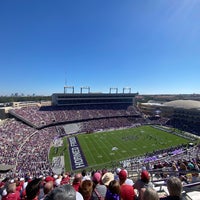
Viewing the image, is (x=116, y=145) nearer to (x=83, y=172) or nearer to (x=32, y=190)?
(x=83, y=172)

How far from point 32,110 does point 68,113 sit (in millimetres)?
12756

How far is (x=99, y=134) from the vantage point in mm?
50812

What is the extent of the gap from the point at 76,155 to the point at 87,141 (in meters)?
9.26

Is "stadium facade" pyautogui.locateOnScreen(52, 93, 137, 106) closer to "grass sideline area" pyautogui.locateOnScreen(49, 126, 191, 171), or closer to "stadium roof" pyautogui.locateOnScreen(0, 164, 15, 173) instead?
"grass sideline area" pyautogui.locateOnScreen(49, 126, 191, 171)

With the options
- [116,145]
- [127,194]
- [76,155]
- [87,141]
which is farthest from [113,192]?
[87,141]

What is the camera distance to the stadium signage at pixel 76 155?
3095 centimetres

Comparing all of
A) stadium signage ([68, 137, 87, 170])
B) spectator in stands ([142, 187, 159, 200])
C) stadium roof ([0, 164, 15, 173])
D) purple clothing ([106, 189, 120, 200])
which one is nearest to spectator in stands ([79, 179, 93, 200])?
purple clothing ([106, 189, 120, 200])

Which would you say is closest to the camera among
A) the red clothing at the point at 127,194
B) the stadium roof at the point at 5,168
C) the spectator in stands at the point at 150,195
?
the spectator in stands at the point at 150,195

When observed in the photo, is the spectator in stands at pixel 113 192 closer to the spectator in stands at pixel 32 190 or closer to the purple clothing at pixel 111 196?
the purple clothing at pixel 111 196

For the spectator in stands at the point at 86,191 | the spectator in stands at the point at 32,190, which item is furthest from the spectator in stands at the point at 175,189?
the spectator in stands at the point at 32,190

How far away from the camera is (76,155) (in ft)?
116

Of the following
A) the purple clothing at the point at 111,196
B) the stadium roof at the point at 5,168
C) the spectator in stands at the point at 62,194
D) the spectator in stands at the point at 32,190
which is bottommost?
the stadium roof at the point at 5,168

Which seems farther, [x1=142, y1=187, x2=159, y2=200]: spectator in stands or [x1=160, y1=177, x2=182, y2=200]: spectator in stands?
[x1=160, y1=177, x2=182, y2=200]: spectator in stands

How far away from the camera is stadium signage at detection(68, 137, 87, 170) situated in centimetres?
3095
